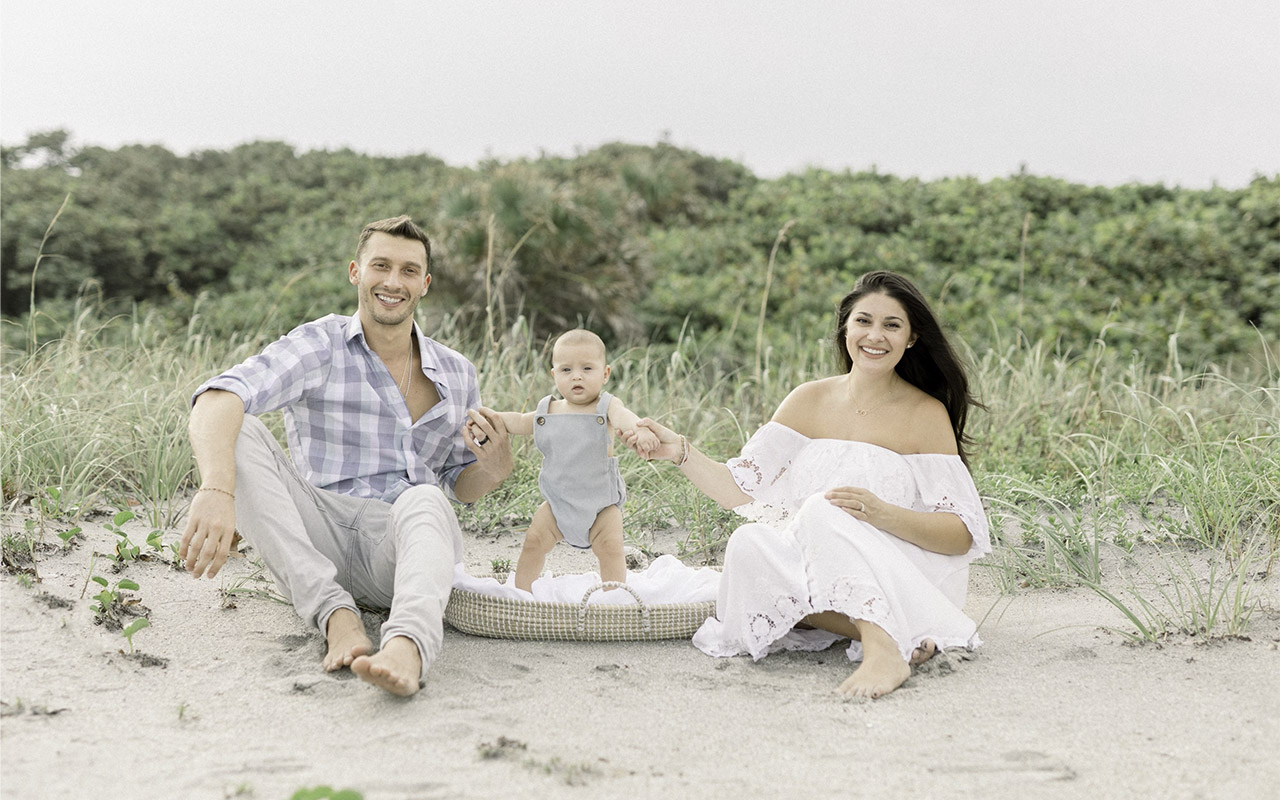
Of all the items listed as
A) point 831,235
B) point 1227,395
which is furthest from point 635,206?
point 1227,395

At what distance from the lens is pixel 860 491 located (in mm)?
3141

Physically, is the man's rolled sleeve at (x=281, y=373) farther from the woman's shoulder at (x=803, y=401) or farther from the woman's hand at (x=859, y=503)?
the woman's hand at (x=859, y=503)

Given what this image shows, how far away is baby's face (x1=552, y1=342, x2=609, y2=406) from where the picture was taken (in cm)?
330

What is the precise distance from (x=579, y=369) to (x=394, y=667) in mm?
1166

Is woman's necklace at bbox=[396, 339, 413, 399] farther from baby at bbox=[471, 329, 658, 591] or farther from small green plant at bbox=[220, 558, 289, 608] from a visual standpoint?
small green plant at bbox=[220, 558, 289, 608]

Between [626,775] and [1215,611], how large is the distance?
203cm

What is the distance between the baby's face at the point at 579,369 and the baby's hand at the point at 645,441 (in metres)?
0.25

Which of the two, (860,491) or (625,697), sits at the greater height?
(860,491)

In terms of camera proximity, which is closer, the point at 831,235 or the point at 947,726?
the point at 947,726

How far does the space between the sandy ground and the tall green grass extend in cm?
46

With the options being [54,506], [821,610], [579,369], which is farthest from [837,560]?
[54,506]

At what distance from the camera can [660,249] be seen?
447 inches

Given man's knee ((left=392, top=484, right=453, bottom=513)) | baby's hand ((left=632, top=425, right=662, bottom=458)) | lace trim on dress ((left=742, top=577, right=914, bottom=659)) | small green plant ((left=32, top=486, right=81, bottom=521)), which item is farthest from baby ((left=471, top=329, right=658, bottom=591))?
small green plant ((left=32, top=486, right=81, bottom=521))

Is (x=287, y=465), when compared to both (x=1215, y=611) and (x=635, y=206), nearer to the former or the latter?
(x=1215, y=611)
